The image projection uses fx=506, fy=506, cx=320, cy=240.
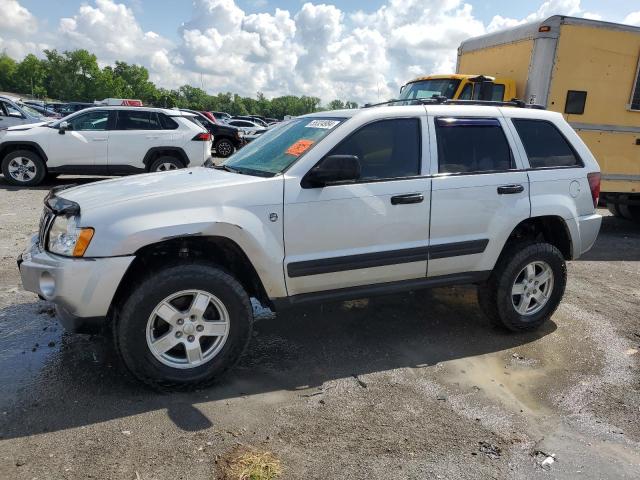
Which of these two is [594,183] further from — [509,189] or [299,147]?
[299,147]

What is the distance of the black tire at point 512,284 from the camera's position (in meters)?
4.18

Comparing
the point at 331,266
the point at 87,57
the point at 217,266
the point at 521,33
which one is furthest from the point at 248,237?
the point at 87,57

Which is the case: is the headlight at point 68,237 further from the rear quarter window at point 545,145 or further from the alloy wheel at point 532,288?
the rear quarter window at point 545,145

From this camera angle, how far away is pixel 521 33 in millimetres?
7996

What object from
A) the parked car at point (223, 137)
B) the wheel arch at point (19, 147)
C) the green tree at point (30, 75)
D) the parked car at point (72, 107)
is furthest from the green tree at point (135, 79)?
the wheel arch at point (19, 147)

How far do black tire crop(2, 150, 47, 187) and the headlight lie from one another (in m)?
8.55

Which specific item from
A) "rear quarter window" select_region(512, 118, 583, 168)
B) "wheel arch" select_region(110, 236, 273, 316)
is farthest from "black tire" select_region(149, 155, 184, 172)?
"rear quarter window" select_region(512, 118, 583, 168)

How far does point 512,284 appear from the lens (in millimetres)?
4195

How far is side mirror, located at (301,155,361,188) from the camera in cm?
330

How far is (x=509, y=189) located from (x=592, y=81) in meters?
4.85

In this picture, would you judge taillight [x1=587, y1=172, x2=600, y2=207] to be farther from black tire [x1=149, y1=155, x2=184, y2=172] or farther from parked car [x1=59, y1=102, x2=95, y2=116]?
parked car [x1=59, y1=102, x2=95, y2=116]

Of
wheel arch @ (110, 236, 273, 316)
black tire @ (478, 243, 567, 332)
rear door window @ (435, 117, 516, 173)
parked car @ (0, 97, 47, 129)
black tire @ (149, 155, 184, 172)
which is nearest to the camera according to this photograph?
wheel arch @ (110, 236, 273, 316)

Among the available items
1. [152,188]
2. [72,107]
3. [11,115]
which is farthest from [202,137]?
[72,107]

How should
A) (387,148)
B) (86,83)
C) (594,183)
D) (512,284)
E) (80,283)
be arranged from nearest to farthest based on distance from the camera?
(80,283) → (387,148) → (512,284) → (594,183) → (86,83)
